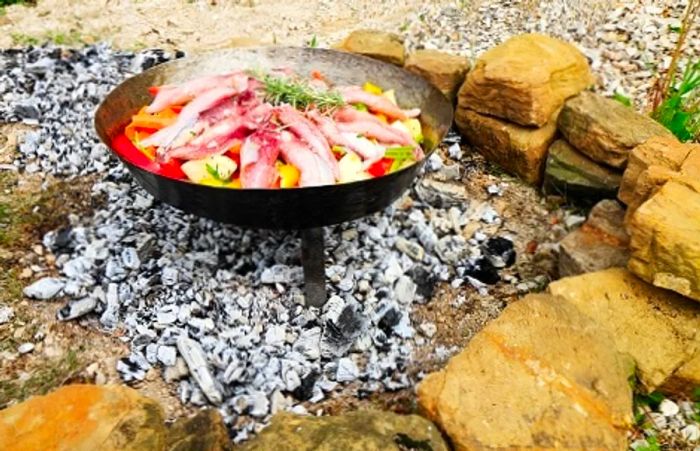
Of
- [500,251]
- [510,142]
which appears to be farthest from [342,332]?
[510,142]

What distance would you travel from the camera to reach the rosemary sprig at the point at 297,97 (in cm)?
318

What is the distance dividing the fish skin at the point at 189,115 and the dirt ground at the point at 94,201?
963 millimetres

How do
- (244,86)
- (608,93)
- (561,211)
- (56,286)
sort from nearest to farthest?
(244,86)
(56,286)
(561,211)
(608,93)

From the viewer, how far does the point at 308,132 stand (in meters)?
2.95

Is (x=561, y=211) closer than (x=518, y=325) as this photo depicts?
No

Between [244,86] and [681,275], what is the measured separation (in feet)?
6.76

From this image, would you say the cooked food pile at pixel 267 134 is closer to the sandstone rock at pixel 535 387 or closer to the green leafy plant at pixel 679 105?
the sandstone rock at pixel 535 387

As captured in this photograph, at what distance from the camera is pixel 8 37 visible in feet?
18.9

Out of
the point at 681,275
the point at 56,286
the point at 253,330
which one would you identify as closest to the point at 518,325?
the point at 681,275

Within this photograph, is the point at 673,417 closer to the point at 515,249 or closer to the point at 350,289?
the point at 515,249

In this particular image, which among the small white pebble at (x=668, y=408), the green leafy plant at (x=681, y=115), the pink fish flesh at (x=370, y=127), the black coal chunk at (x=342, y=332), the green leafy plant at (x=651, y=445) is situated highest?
the pink fish flesh at (x=370, y=127)

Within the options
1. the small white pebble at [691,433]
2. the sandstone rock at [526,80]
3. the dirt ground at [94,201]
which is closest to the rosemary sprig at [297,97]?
the dirt ground at [94,201]

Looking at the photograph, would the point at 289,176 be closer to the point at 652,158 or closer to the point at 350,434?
the point at 350,434

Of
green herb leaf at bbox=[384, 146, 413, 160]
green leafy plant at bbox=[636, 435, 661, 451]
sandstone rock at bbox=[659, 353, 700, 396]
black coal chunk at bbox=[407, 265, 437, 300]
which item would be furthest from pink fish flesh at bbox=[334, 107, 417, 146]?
green leafy plant at bbox=[636, 435, 661, 451]
